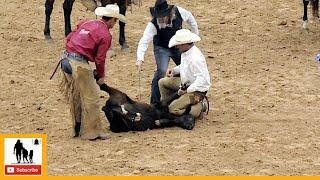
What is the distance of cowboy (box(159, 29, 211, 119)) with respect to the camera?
8344 millimetres

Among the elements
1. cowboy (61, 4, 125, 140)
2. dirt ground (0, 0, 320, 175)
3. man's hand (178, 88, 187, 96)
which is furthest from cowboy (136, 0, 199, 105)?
cowboy (61, 4, 125, 140)

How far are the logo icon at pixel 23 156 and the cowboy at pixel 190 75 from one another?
5.93 feet

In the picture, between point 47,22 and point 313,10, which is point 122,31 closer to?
point 47,22

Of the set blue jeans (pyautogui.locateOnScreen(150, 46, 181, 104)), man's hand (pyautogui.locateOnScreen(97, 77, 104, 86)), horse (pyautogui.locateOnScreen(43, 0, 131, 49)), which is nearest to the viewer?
man's hand (pyautogui.locateOnScreen(97, 77, 104, 86))

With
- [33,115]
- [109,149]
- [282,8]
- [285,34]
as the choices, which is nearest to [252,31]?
[285,34]

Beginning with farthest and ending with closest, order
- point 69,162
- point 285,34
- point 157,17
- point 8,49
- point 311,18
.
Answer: point 311,18, point 285,34, point 8,49, point 157,17, point 69,162

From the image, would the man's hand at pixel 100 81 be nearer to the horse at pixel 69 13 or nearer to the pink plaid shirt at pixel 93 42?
the pink plaid shirt at pixel 93 42

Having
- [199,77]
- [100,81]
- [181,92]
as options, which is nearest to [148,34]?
[181,92]

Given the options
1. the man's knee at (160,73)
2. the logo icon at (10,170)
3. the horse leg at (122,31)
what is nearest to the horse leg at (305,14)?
the horse leg at (122,31)

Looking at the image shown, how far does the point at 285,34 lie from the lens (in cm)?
1360

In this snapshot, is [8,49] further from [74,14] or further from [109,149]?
[109,149]

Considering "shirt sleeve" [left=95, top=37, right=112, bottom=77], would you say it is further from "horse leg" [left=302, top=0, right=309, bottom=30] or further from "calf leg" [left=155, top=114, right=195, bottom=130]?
"horse leg" [left=302, top=0, right=309, bottom=30]

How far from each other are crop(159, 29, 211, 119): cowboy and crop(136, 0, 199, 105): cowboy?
0.40 metres

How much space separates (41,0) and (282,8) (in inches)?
200
